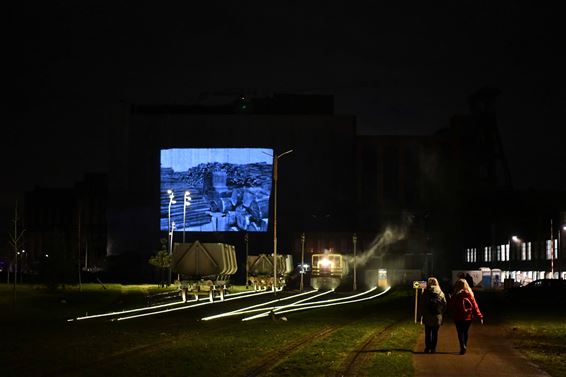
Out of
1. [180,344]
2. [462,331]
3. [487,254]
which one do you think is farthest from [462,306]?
[487,254]

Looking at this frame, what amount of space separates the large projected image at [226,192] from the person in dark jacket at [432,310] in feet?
347

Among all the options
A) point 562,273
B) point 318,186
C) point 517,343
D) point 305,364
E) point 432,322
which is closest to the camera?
point 305,364

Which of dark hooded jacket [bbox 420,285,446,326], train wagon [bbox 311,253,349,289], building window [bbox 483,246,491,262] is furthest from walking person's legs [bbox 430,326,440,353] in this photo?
building window [bbox 483,246,491,262]

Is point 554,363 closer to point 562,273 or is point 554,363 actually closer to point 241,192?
point 562,273

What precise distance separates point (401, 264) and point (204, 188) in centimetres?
2999

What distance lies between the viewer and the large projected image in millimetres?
125688

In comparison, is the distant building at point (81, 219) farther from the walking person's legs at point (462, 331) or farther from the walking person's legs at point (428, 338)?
the walking person's legs at point (462, 331)

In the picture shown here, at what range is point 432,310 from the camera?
19625mm

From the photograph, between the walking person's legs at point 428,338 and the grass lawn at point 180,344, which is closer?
the grass lawn at point 180,344

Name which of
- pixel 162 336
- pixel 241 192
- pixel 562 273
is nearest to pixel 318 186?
pixel 241 192

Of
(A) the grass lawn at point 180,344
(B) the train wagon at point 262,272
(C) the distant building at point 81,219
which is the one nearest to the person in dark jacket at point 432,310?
(A) the grass lawn at point 180,344

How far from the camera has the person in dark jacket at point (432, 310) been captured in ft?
64.0

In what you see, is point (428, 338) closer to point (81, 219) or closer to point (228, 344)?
point (228, 344)

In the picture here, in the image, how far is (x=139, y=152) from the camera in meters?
133
